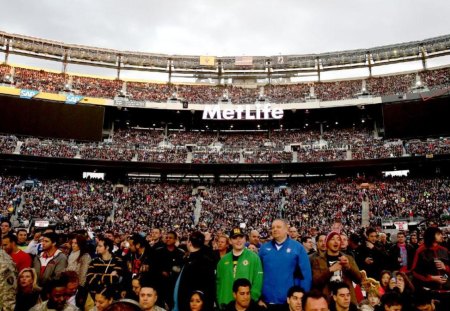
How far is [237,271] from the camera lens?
549 centimetres

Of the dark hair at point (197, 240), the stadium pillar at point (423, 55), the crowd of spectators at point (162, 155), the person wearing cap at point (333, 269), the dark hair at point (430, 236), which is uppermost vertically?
the stadium pillar at point (423, 55)

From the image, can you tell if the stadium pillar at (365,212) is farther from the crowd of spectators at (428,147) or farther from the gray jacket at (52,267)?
the gray jacket at (52,267)

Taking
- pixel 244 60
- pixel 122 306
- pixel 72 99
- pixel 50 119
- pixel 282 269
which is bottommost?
pixel 282 269

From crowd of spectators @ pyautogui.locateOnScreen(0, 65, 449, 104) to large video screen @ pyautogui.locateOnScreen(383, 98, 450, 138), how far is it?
2.34 m

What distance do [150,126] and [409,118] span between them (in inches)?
1104

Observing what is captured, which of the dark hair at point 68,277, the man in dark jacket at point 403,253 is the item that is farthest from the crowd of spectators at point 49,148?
the dark hair at point 68,277

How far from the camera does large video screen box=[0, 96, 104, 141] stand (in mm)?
37906

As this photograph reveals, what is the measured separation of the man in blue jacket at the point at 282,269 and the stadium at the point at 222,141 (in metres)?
23.5

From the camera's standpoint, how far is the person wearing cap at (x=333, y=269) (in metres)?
5.45

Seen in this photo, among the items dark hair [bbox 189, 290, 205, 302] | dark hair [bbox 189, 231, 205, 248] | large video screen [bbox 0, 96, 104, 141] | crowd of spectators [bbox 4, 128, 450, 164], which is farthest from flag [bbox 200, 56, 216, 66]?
dark hair [bbox 189, 290, 205, 302]

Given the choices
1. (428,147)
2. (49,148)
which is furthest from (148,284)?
(49,148)

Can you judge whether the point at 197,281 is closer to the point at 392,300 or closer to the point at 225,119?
the point at 392,300

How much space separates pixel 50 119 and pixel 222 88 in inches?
778

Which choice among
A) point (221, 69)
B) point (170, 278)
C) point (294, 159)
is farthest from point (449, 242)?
point (221, 69)
